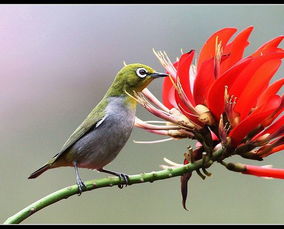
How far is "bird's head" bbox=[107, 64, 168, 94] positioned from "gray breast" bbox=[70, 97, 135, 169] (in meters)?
0.03

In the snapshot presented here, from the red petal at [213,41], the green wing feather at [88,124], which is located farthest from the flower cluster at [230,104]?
the green wing feather at [88,124]

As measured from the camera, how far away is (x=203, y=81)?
3.45 ft

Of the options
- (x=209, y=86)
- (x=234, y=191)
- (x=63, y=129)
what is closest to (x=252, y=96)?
(x=209, y=86)

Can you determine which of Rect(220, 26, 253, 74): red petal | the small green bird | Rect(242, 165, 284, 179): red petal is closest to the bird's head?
the small green bird

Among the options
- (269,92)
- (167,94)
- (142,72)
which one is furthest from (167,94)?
(269,92)

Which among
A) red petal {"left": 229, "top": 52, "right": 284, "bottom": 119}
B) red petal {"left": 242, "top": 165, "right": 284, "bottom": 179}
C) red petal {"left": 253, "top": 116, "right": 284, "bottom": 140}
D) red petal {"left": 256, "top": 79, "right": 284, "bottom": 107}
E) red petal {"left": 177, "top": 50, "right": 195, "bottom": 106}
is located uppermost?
red petal {"left": 177, "top": 50, "right": 195, "bottom": 106}

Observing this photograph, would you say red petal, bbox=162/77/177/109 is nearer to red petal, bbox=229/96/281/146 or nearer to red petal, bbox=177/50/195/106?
red petal, bbox=177/50/195/106

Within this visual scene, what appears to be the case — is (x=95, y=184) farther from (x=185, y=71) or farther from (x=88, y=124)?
(x=88, y=124)

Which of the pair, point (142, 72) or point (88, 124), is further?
point (88, 124)

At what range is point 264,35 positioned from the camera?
8.65ft

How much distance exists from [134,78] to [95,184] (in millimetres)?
255

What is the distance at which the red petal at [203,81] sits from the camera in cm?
103

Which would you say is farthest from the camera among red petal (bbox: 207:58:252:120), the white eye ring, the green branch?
the white eye ring

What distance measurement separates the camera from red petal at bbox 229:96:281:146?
3.33 ft
